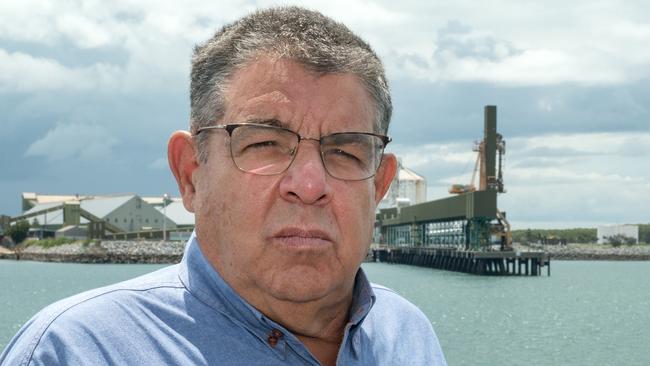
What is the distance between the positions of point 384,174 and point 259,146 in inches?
15.5

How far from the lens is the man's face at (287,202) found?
1.74 m

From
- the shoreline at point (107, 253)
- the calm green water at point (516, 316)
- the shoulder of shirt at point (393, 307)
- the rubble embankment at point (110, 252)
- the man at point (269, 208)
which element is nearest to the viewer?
the man at point (269, 208)

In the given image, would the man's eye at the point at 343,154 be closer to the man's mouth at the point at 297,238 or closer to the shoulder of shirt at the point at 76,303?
the man's mouth at the point at 297,238

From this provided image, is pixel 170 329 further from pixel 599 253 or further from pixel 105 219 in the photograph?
pixel 599 253

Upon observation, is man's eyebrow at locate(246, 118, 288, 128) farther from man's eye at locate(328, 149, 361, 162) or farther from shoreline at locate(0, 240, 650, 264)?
shoreline at locate(0, 240, 650, 264)

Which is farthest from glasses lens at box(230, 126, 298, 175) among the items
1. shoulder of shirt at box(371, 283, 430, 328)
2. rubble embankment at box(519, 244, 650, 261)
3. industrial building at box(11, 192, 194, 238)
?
rubble embankment at box(519, 244, 650, 261)

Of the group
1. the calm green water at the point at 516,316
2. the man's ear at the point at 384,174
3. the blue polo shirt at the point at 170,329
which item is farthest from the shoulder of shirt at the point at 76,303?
the calm green water at the point at 516,316

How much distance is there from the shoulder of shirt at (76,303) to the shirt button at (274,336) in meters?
0.20

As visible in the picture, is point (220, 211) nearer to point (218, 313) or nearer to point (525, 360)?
point (218, 313)

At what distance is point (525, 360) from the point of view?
2395 centimetres

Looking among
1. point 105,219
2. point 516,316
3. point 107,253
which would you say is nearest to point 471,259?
point 516,316

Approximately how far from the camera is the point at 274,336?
69.4 inches

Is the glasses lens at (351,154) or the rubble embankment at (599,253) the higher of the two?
the glasses lens at (351,154)

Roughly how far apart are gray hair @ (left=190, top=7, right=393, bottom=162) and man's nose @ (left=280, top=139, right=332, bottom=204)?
160mm
